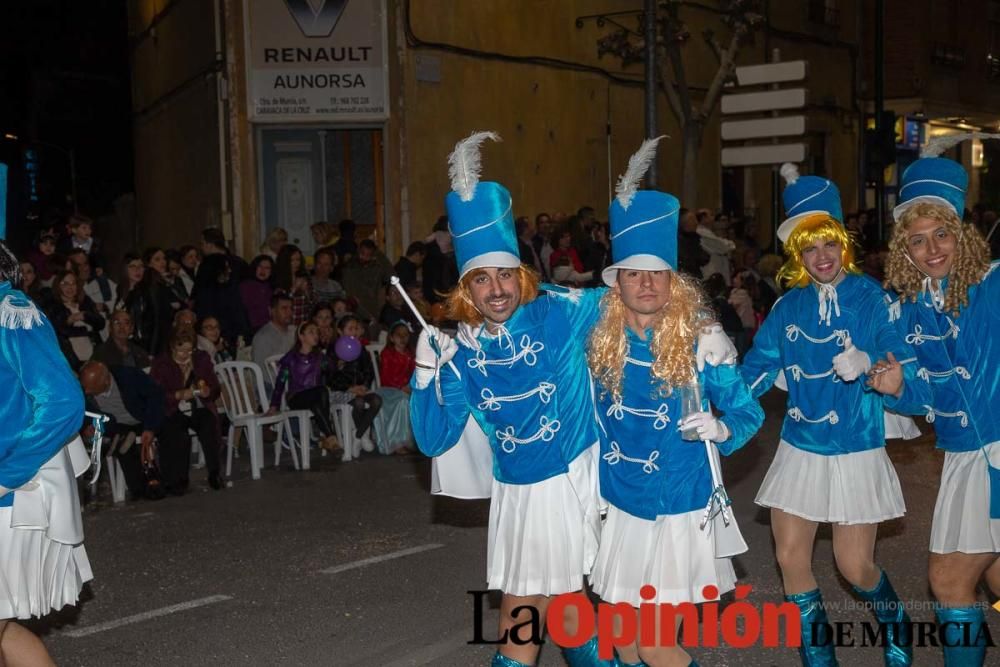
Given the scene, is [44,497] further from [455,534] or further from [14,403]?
[455,534]

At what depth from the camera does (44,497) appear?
4.32 metres

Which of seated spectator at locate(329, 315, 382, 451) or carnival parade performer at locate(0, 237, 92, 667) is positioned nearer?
carnival parade performer at locate(0, 237, 92, 667)

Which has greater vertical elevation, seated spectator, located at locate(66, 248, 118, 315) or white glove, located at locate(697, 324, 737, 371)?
seated spectator, located at locate(66, 248, 118, 315)

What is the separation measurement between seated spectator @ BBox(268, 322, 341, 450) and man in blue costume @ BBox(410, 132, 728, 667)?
6.94m

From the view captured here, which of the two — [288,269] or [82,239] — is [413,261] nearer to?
[288,269]

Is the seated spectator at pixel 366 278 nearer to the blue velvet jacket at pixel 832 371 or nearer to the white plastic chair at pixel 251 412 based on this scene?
the white plastic chair at pixel 251 412

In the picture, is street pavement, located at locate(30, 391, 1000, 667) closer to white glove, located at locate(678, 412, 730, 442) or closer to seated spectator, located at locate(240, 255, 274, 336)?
white glove, located at locate(678, 412, 730, 442)

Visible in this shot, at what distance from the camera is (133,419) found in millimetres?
9945

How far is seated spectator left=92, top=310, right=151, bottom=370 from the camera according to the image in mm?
10250

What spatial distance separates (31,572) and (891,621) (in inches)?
136

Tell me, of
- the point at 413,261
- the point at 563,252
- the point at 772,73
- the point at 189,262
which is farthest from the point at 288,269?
the point at 772,73

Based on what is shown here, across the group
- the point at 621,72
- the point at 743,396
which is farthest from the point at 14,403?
the point at 621,72

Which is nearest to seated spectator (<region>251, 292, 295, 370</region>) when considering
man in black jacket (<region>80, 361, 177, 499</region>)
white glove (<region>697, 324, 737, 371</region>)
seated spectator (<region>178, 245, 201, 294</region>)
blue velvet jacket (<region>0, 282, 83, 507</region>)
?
seated spectator (<region>178, 245, 201, 294</region>)

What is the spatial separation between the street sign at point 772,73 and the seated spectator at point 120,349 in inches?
378
